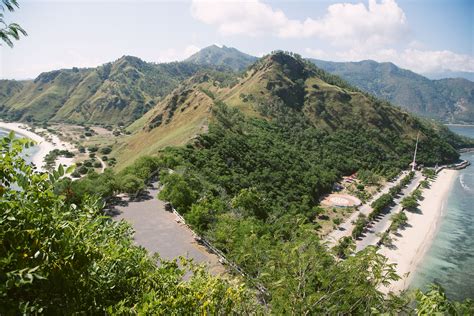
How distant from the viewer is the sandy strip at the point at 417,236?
5734 cm

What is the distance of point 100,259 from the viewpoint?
23.7 ft

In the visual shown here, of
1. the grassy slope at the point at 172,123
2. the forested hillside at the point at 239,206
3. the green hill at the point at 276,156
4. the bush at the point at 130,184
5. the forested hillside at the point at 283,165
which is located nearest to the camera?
the forested hillside at the point at 239,206

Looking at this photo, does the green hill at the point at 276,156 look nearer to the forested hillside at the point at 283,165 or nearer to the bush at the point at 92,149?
the forested hillside at the point at 283,165

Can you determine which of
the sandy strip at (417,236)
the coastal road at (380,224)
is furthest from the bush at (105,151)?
the sandy strip at (417,236)

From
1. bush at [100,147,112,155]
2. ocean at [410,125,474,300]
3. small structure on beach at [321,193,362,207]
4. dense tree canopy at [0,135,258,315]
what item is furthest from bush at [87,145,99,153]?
dense tree canopy at [0,135,258,315]

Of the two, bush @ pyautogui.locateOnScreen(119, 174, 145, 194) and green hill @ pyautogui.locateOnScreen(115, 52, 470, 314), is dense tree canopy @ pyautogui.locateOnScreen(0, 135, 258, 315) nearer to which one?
green hill @ pyautogui.locateOnScreen(115, 52, 470, 314)

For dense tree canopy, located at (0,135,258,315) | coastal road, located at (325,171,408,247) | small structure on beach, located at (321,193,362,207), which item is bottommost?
coastal road, located at (325,171,408,247)

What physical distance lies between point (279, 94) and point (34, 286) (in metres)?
138

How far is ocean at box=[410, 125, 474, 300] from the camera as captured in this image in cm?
5350

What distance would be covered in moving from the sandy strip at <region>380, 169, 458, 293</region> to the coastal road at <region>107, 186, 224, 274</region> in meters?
28.3

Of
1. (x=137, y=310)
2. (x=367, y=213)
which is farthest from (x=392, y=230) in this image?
(x=137, y=310)

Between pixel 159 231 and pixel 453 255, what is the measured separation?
6247cm

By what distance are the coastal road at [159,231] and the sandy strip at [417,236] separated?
28.3m

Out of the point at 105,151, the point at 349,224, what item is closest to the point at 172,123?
the point at 105,151
